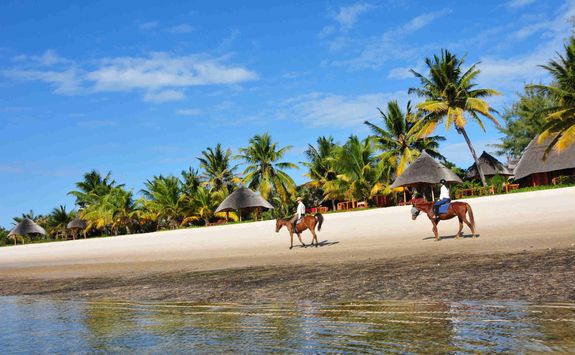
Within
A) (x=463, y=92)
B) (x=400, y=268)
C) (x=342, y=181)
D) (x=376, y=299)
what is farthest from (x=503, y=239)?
(x=463, y=92)

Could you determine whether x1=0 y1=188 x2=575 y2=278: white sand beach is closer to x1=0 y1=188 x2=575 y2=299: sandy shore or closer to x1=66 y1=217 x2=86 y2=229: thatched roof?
x1=0 y1=188 x2=575 y2=299: sandy shore

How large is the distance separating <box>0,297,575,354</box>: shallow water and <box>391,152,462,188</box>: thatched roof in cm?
2522

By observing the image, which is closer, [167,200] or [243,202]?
[243,202]

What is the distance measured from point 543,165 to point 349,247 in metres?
25.2

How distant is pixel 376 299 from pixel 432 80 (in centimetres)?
3439

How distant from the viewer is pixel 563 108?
26.9 m

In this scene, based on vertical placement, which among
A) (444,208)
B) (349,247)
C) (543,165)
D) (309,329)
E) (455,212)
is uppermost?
(543,165)

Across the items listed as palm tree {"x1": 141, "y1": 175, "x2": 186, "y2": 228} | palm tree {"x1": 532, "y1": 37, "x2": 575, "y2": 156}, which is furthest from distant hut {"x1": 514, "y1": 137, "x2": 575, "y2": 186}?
palm tree {"x1": 141, "y1": 175, "x2": 186, "y2": 228}

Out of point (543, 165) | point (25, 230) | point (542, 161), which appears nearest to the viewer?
point (542, 161)

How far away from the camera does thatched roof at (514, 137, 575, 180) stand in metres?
32.2

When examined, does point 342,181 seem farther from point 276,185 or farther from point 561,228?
point 561,228

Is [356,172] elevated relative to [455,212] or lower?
elevated

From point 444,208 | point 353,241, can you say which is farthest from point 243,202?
point 444,208

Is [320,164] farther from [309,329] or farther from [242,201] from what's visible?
[309,329]
